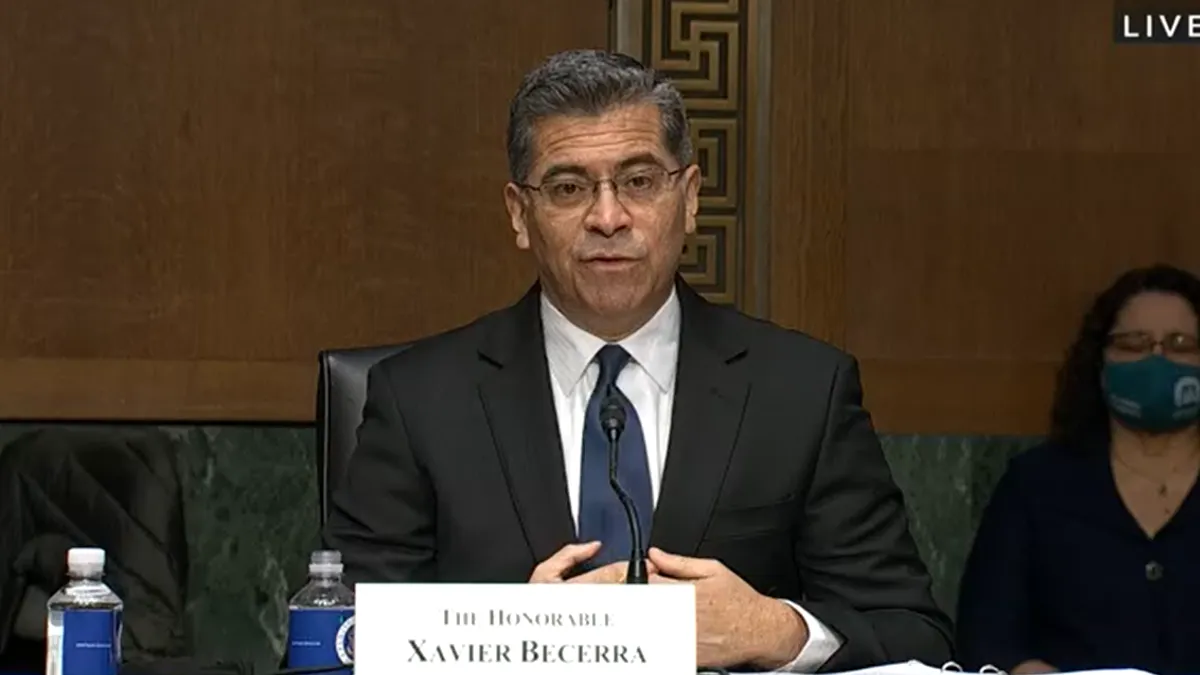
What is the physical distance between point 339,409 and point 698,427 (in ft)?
1.66

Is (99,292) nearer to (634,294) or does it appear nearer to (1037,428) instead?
(634,294)

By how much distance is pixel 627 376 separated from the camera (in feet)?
8.09

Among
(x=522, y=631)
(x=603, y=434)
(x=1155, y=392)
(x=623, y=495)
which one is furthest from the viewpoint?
(x=1155, y=392)

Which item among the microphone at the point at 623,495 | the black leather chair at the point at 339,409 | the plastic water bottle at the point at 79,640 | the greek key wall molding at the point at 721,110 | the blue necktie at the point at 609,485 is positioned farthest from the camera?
the greek key wall molding at the point at 721,110

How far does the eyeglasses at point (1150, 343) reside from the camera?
3.56 metres

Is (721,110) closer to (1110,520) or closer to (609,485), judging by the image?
(1110,520)

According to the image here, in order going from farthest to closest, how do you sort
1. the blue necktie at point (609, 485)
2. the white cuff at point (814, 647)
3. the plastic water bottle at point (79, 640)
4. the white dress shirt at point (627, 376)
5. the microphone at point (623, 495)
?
the white dress shirt at point (627, 376) → the blue necktie at point (609, 485) → the white cuff at point (814, 647) → the plastic water bottle at point (79, 640) → the microphone at point (623, 495)

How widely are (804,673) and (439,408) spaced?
0.60m

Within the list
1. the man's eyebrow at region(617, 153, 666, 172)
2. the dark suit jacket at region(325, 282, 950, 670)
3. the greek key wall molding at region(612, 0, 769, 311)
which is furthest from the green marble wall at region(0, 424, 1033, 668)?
the man's eyebrow at region(617, 153, 666, 172)

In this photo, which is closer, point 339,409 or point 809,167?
point 339,409

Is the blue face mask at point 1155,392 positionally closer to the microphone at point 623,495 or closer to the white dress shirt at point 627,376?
the white dress shirt at point 627,376

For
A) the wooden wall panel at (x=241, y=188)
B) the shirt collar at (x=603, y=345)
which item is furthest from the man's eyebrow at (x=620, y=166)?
the wooden wall panel at (x=241, y=188)

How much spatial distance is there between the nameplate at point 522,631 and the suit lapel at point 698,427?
0.64 m

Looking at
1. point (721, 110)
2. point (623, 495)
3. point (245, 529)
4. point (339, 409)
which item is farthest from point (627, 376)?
point (245, 529)
